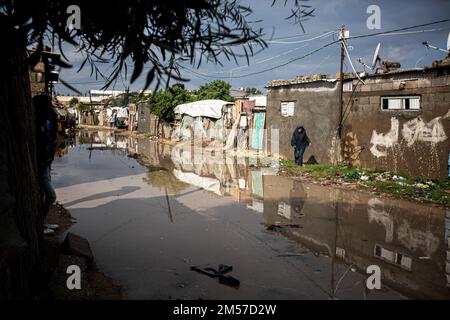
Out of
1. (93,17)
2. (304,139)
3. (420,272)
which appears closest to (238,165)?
(304,139)

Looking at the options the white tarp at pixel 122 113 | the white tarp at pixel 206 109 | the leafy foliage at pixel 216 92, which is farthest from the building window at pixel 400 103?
the white tarp at pixel 122 113

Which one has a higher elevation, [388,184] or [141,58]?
[141,58]

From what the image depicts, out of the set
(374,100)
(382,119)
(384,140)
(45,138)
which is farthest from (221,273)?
(374,100)

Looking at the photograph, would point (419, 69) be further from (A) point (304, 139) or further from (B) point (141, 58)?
(B) point (141, 58)

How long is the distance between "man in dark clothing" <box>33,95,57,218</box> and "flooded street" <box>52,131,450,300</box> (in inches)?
44.5

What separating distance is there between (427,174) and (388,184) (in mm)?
1706

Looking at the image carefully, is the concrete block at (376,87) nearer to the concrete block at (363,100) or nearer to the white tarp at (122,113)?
the concrete block at (363,100)

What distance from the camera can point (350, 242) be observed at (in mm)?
5816

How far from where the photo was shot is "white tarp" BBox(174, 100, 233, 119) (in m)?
22.3

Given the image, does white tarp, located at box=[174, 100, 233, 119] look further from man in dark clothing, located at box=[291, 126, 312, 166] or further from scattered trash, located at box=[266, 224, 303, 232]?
scattered trash, located at box=[266, 224, 303, 232]

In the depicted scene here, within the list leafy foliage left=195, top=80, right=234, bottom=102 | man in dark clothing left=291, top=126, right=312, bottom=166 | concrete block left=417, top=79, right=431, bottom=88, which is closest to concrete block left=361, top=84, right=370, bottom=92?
concrete block left=417, top=79, right=431, bottom=88

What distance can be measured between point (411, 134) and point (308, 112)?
15.7ft

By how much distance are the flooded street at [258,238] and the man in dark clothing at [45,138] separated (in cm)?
113

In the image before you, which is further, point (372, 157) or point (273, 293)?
point (372, 157)
